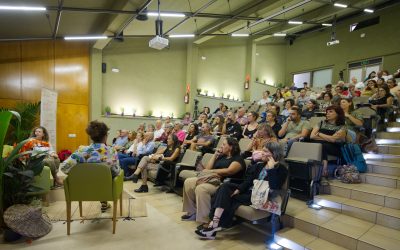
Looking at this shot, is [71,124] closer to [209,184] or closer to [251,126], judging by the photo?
[251,126]

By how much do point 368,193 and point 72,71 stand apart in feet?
26.8

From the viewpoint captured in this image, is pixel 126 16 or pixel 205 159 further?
pixel 126 16

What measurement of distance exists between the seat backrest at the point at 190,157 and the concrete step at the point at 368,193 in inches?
72.1

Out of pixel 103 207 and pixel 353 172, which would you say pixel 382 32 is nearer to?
pixel 353 172

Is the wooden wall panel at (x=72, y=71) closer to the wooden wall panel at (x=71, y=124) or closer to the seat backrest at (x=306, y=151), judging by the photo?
the wooden wall panel at (x=71, y=124)

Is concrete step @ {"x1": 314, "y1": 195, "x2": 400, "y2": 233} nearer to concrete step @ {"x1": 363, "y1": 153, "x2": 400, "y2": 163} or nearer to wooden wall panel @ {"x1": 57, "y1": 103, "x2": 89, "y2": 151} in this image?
concrete step @ {"x1": 363, "y1": 153, "x2": 400, "y2": 163}

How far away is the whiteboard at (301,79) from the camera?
12.3 metres

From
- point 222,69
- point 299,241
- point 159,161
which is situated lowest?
point 299,241

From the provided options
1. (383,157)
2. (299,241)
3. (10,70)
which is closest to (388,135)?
(383,157)

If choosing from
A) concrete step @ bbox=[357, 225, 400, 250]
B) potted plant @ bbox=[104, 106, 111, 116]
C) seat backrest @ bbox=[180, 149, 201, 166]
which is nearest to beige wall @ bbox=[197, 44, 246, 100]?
potted plant @ bbox=[104, 106, 111, 116]

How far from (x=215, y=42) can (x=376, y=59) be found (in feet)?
20.8

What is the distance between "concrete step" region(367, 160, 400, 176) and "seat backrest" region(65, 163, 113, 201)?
322 cm

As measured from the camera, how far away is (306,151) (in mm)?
3193

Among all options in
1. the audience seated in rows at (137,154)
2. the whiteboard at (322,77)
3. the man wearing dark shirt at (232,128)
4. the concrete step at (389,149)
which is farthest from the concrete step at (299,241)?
the whiteboard at (322,77)
